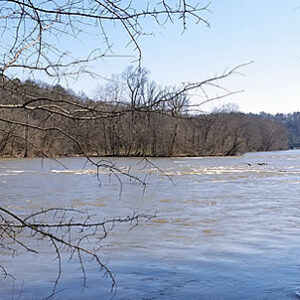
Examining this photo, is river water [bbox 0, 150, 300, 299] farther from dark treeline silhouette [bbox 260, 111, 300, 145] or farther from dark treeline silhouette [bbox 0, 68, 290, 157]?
dark treeline silhouette [bbox 260, 111, 300, 145]

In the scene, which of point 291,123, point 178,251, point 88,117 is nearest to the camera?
point 88,117

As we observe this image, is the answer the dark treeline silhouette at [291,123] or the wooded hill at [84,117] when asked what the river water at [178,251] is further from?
the dark treeline silhouette at [291,123]

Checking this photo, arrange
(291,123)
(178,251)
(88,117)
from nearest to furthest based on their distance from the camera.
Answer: (88,117), (178,251), (291,123)

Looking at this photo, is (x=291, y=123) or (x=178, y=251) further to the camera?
(x=291, y=123)

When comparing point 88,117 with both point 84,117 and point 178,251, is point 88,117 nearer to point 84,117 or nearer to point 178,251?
point 84,117

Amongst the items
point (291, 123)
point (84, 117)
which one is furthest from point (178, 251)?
point (291, 123)

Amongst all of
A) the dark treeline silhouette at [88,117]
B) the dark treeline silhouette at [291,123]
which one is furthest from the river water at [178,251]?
the dark treeline silhouette at [291,123]

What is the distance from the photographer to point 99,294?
643 centimetres

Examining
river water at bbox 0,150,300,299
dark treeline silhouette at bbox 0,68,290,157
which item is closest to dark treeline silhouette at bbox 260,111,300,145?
river water at bbox 0,150,300,299

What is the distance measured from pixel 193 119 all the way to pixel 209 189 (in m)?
17.5

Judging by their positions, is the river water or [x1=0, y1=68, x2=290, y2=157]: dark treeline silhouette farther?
the river water

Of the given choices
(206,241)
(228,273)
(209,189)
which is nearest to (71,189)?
(209,189)

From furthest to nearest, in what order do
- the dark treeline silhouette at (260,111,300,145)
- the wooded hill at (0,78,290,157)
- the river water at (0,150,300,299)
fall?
the dark treeline silhouette at (260,111,300,145) < the river water at (0,150,300,299) < the wooded hill at (0,78,290,157)

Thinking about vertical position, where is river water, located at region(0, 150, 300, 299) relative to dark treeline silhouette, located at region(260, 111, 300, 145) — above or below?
below
